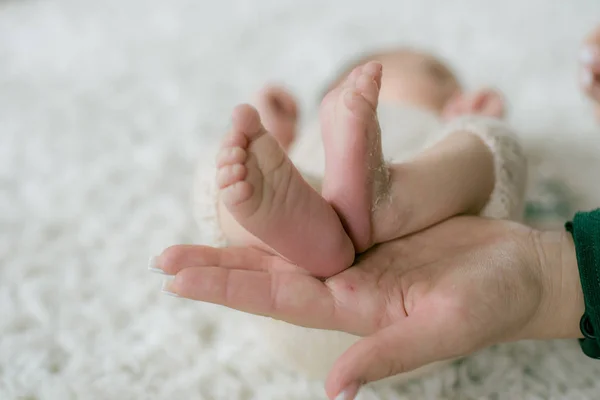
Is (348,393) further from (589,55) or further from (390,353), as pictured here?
(589,55)

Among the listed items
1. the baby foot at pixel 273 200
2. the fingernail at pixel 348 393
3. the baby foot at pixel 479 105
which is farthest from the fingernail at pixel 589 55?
the fingernail at pixel 348 393

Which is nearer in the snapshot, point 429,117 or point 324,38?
point 429,117

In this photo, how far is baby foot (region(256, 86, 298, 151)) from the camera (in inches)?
37.4

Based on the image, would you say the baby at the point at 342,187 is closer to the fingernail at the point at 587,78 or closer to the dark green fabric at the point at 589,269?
the dark green fabric at the point at 589,269

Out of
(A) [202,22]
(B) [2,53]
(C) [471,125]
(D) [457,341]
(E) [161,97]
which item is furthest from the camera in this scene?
(A) [202,22]

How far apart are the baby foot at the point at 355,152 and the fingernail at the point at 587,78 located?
0.49 metres

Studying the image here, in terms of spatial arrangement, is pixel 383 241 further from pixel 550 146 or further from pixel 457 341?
pixel 550 146

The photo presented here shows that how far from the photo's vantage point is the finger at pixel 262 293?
0.51 metres

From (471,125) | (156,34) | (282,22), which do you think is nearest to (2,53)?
(156,34)

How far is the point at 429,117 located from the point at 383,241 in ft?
1.12

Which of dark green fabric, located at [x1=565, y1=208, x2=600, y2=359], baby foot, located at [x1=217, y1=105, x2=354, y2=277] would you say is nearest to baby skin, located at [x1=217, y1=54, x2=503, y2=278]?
baby foot, located at [x1=217, y1=105, x2=354, y2=277]

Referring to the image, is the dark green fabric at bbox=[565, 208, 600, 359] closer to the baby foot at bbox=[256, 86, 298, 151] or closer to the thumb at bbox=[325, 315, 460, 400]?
the thumb at bbox=[325, 315, 460, 400]

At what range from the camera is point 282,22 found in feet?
4.92

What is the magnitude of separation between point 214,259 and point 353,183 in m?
0.14
